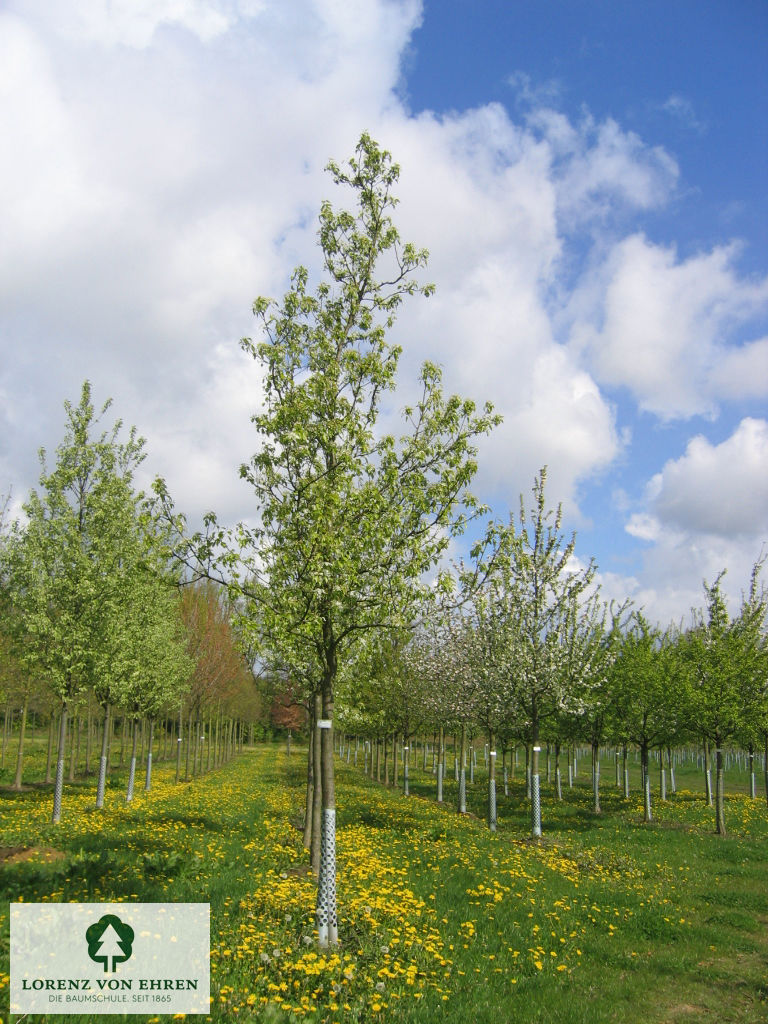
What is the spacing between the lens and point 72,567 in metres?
19.2

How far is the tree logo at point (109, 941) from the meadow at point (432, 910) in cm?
96

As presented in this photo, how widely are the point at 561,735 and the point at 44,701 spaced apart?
27.0 metres

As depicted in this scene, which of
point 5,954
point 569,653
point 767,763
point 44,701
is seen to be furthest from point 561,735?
point 5,954

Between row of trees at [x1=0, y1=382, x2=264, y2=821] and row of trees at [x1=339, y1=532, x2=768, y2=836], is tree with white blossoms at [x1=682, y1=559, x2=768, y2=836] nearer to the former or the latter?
row of trees at [x1=339, y1=532, x2=768, y2=836]

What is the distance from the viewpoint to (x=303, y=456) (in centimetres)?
1109

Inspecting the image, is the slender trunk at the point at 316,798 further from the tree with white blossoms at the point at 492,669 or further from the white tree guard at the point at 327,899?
the tree with white blossoms at the point at 492,669

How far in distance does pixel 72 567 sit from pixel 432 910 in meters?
13.8

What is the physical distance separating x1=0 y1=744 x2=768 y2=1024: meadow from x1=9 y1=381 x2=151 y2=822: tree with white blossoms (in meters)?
4.20

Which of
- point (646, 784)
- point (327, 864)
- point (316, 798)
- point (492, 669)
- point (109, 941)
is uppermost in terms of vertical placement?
point (492, 669)

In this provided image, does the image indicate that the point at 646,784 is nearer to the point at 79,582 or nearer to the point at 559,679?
the point at 559,679

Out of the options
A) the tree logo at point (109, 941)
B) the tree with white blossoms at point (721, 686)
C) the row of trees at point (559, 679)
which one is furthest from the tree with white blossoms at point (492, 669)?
the tree logo at point (109, 941)

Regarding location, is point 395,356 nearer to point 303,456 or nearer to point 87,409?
point 303,456

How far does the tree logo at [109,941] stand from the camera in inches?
296

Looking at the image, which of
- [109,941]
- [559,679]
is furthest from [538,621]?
[109,941]
